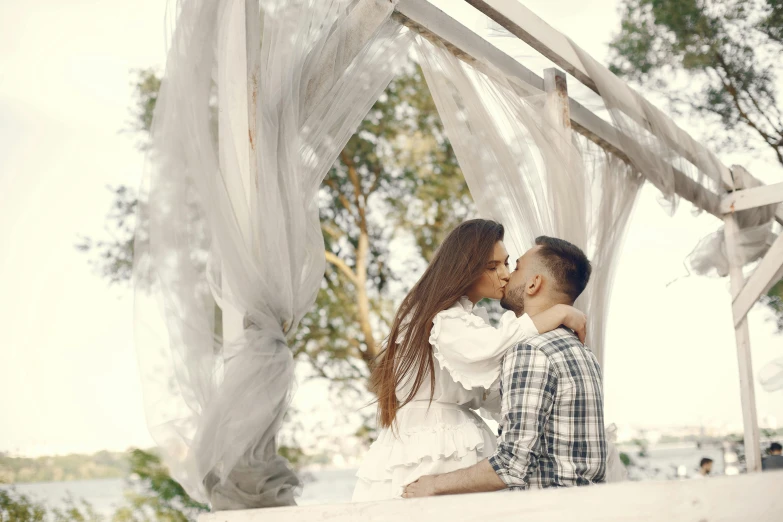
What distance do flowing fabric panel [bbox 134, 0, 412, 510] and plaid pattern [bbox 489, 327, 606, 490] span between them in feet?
2.11

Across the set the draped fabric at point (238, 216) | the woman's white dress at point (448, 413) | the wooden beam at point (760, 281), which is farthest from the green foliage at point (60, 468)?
the draped fabric at point (238, 216)

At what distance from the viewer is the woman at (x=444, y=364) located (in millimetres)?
2506

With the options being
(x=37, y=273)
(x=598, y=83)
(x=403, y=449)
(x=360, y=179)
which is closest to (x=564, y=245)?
(x=403, y=449)

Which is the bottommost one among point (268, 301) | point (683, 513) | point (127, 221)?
point (683, 513)

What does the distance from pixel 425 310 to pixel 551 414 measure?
1.73ft

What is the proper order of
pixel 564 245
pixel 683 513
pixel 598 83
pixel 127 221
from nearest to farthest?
pixel 683 513 → pixel 564 245 → pixel 598 83 → pixel 127 221

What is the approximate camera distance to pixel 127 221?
10.1m

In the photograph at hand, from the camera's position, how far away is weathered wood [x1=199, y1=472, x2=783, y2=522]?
1725 millimetres

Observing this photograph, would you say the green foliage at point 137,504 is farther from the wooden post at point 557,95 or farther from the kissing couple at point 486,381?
the kissing couple at point 486,381

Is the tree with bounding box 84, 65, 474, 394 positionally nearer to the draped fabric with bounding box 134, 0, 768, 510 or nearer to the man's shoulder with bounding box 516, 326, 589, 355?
the draped fabric with bounding box 134, 0, 768, 510

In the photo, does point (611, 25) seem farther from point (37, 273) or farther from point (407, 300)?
point (407, 300)

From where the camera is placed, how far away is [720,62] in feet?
31.6

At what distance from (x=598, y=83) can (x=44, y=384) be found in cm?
883

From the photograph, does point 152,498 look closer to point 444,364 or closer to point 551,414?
point 444,364
